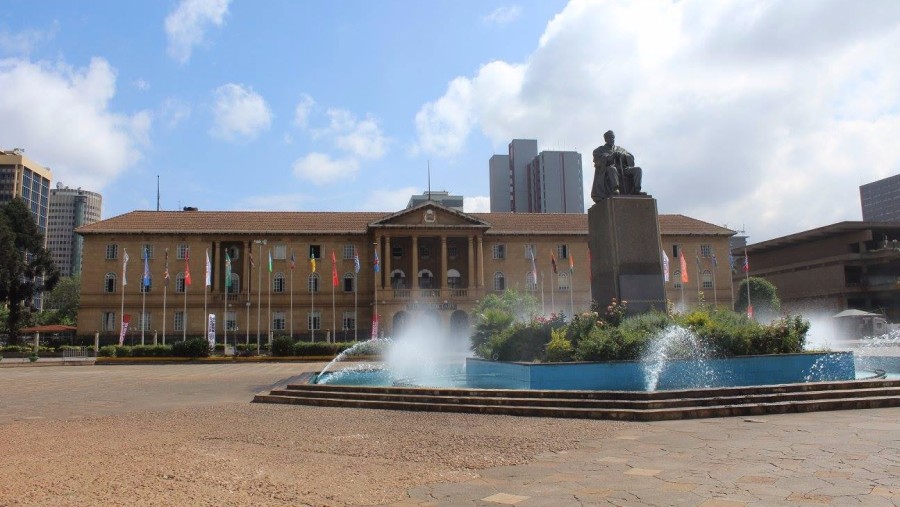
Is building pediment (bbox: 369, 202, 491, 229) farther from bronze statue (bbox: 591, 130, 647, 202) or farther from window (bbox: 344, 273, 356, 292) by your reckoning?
bronze statue (bbox: 591, 130, 647, 202)

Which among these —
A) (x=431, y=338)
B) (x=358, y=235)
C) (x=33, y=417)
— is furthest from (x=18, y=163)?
(x=33, y=417)

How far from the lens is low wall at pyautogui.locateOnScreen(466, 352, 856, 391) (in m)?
12.9

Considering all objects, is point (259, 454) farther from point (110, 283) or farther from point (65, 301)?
point (65, 301)

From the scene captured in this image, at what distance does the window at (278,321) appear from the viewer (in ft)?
186

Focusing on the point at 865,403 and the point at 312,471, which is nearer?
the point at 312,471

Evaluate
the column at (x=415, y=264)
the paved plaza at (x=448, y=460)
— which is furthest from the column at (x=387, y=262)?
the paved plaza at (x=448, y=460)

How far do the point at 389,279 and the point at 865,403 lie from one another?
153 ft

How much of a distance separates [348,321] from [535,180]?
55089mm

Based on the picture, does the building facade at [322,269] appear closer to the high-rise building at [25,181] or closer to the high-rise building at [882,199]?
the high-rise building at [25,181]

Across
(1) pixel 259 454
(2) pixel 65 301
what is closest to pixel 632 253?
(1) pixel 259 454

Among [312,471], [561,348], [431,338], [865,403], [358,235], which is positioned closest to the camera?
[312,471]

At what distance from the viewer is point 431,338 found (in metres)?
52.6

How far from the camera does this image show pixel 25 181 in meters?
99.0

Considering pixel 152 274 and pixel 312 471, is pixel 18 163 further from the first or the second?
pixel 312 471
